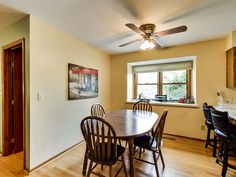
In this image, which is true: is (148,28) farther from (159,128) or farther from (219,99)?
(219,99)

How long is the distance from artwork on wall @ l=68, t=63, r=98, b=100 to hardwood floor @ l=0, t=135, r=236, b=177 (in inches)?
45.5

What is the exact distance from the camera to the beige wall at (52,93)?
2148 mm

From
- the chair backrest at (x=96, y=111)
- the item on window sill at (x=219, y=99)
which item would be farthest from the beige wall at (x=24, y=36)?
the item on window sill at (x=219, y=99)

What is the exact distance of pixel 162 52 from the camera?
3.64 meters

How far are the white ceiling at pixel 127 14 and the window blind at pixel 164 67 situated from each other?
1.01 m

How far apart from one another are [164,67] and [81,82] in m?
2.35

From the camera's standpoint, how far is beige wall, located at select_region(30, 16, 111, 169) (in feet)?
7.05

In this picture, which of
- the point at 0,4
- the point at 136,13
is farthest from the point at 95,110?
the point at 0,4

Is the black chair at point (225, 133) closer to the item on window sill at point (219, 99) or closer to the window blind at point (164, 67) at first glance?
the item on window sill at point (219, 99)

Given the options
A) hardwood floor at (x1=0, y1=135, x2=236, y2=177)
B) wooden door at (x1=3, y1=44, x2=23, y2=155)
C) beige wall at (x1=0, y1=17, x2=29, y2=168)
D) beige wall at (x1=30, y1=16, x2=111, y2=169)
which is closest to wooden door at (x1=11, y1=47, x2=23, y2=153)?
wooden door at (x1=3, y1=44, x2=23, y2=155)

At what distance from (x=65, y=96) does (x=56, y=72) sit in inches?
19.6

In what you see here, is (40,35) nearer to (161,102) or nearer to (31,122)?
(31,122)

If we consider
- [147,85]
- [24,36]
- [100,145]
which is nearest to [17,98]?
[24,36]

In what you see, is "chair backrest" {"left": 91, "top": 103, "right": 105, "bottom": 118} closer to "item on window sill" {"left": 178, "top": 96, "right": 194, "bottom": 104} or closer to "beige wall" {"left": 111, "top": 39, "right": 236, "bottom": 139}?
"beige wall" {"left": 111, "top": 39, "right": 236, "bottom": 139}
